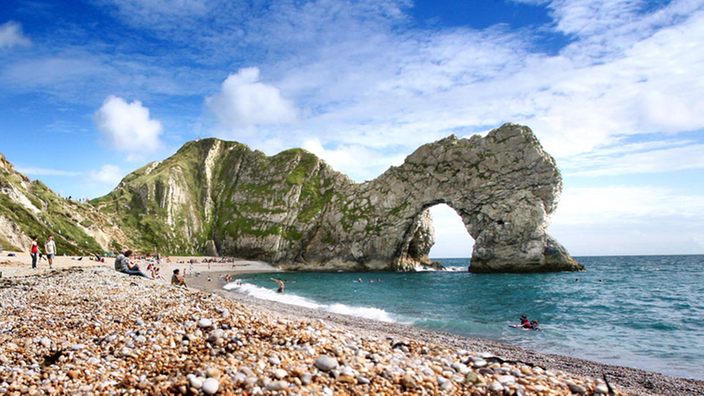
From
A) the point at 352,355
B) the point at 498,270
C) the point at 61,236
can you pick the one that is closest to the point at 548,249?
the point at 498,270

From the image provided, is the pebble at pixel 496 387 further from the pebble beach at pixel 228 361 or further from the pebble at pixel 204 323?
the pebble at pixel 204 323

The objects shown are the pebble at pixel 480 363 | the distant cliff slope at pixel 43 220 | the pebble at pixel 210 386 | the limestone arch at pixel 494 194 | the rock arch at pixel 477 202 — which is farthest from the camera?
the rock arch at pixel 477 202

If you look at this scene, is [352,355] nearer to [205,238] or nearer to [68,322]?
[68,322]

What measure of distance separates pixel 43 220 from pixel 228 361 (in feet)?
232

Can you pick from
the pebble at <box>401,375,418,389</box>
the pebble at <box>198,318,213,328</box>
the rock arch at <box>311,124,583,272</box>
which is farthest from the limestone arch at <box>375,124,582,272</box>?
the pebble at <box>401,375,418,389</box>

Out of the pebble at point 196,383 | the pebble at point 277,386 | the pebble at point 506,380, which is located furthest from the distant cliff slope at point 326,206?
the pebble at point 506,380

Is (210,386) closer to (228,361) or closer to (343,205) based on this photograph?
(228,361)

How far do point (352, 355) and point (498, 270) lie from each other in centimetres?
7312

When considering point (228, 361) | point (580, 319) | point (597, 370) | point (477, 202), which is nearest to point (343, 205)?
point (477, 202)

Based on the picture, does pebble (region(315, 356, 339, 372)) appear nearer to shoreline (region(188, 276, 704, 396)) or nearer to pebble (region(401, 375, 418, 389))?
pebble (region(401, 375, 418, 389))

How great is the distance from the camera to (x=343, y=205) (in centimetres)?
9569

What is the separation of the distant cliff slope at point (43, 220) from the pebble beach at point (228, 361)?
45842mm

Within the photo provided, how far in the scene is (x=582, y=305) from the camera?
3056 centimetres

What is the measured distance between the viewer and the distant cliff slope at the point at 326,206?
235 feet
